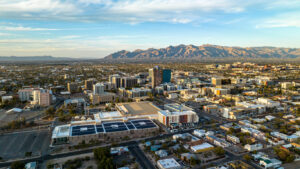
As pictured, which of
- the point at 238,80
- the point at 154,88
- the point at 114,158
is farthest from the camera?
the point at 238,80

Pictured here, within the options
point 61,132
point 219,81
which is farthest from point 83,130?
point 219,81

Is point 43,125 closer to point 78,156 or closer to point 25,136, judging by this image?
point 25,136

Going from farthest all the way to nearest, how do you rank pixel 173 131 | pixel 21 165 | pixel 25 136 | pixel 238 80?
pixel 238 80, pixel 173 131, pixel 25 136, pixel 21 165

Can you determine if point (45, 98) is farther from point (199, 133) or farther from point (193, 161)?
point (193, 161)

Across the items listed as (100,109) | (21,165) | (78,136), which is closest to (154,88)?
(100,109)

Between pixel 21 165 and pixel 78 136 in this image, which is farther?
pixel 78 136
